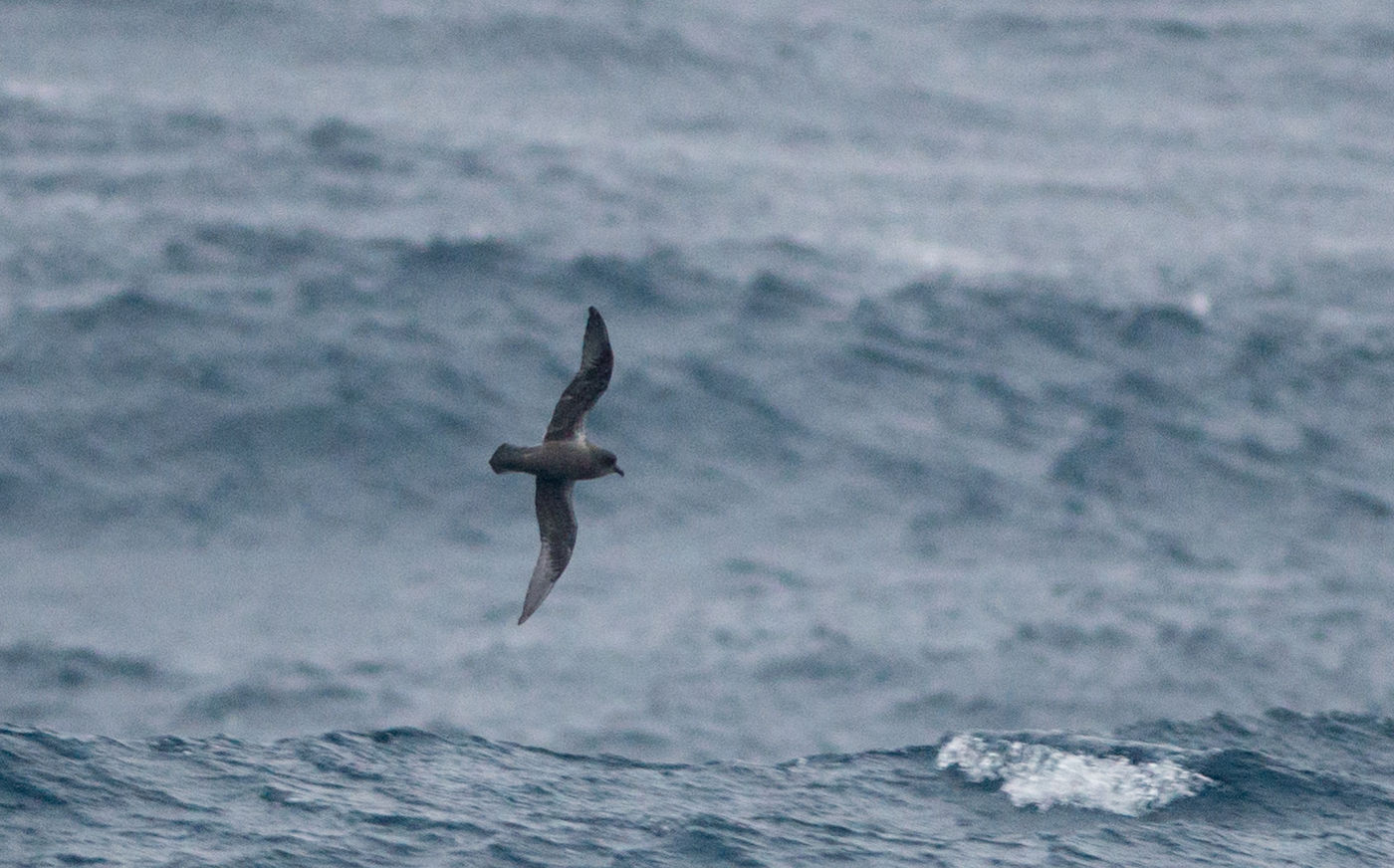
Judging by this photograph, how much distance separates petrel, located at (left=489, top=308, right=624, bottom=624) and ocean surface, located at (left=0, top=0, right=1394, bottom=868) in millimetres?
1597

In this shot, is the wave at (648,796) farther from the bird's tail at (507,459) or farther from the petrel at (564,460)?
the bird's tail at (507,459)

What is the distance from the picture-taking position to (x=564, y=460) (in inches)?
468

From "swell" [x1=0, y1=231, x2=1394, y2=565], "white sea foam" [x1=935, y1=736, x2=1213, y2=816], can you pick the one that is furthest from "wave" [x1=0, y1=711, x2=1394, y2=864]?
"swell" [x1=0, y1=231, x2=1394, y2=565]

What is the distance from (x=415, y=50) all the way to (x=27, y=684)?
2374cm

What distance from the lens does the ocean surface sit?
41.8ft

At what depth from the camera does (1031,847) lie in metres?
12.2

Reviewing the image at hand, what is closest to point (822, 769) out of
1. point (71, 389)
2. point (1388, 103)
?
point (71, 389)

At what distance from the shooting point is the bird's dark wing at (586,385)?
38.1 ft

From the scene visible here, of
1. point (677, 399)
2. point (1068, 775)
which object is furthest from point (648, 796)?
point (677, 399)

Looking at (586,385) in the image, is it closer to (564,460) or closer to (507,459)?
(564,460)

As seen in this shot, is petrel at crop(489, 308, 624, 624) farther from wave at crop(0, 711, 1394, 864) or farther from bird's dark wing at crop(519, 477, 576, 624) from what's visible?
wave at crop(0, 711, 1394, 864)

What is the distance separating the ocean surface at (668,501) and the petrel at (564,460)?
160 centimetres

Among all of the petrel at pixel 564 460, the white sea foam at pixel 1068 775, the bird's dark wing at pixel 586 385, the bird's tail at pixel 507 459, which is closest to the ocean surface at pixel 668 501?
the white sea foam at pixel 1068 775

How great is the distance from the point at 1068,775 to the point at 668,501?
35.1ft
